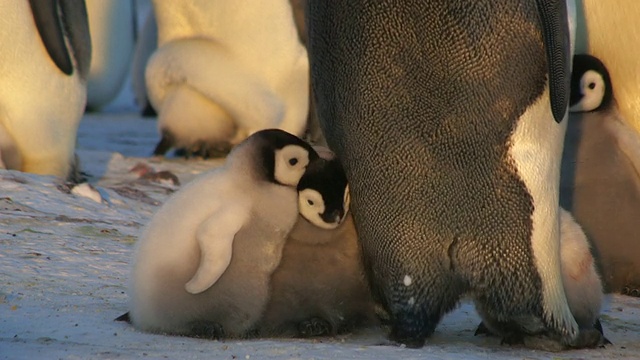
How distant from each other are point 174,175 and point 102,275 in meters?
2.39

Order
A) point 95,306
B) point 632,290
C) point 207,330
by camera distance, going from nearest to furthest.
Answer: point 207,330, point 95,306, point 632,290

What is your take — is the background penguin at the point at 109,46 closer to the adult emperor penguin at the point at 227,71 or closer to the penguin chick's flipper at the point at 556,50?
the adult emperor penguin at the point at 227,71

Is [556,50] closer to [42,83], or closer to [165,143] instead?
[42,83]

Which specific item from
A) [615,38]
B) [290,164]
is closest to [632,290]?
[615,38]

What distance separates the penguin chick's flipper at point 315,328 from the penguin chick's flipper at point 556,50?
31.7 inches

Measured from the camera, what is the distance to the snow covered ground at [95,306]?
349 centimetres

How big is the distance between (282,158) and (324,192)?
0.46 feet

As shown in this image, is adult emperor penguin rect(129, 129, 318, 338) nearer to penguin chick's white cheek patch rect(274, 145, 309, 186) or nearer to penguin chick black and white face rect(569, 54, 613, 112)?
penguin chick's white cheek patch rect(274, 145, 309, 186)

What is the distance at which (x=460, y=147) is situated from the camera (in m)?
3.67

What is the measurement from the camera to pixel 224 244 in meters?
3.67

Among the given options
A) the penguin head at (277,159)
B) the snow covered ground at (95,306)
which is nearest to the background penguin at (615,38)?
the snow covered ground at (95,306)

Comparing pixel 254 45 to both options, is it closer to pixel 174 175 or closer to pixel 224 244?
pixel 174 175

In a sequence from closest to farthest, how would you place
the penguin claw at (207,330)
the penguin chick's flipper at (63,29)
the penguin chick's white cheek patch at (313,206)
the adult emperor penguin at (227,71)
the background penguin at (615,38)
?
the penguin claw at (207,330) < the penguin chick's white cheek patch at (313,206) < the background penguin at (615,38) < the penguin chick's flipper at (63,29) < the adult emperor penguin at (227,71)

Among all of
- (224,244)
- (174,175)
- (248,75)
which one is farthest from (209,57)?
(224,244)
